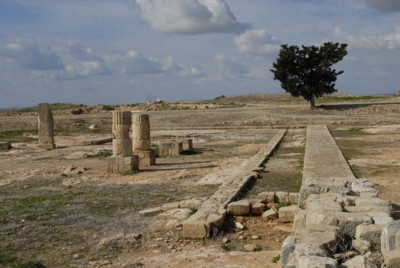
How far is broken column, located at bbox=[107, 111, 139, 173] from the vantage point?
44.6ft

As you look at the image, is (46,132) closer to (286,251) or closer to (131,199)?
(131,199)

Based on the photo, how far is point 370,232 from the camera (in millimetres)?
4926

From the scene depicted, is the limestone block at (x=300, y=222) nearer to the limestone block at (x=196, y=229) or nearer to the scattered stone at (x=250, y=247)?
the scattered stone at (x=250, y=247)

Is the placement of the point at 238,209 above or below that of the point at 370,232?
below

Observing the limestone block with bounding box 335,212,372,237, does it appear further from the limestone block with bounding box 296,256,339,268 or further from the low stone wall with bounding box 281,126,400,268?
the limestone block with bounding box 296,256,339,268

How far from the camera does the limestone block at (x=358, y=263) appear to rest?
396 cm

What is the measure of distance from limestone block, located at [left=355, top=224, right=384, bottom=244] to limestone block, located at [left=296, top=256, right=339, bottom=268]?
3.70ft

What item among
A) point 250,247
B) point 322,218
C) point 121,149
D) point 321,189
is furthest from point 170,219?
point 121,149

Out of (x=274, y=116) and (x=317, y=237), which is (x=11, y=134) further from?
(x=317, y=237)

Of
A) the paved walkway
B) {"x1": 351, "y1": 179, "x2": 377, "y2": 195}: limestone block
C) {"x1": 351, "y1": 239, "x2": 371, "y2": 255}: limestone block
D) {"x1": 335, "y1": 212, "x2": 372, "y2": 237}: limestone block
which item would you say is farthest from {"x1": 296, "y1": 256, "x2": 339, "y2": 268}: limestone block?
the paved walkway

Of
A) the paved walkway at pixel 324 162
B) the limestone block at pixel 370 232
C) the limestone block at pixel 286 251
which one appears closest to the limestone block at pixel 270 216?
the paved walkway at pixel 324 162

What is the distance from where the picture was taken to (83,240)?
7.07 metres

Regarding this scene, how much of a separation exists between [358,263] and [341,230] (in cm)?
110

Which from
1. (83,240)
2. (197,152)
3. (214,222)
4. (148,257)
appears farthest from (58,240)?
(197,152)
